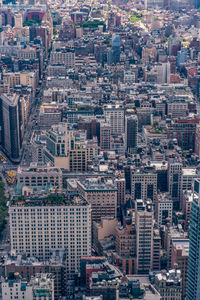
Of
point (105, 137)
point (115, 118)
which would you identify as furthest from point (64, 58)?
point (105, 137)

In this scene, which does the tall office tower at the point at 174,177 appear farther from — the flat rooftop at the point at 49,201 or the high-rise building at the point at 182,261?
the flat rooftop at the point at 49,201

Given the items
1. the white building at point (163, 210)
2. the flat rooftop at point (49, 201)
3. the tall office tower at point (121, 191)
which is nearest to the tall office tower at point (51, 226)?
the flat rooftop at point (49, 201)

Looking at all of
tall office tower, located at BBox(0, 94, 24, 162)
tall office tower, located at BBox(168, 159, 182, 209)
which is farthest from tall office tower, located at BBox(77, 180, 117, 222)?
tall office tower, located at BBox(0, 94, 24, 162)

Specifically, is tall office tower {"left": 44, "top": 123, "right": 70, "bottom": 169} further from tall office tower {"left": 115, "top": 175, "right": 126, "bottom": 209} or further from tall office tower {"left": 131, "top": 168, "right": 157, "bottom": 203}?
tall office tower {"left": 131, "top": 168, "right": 157, "bottom": 203}

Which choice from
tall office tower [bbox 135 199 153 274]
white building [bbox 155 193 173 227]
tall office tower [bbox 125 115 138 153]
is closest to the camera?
tall office tower [bbox 135 199 153 274]

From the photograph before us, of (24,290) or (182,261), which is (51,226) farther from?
(182,261)

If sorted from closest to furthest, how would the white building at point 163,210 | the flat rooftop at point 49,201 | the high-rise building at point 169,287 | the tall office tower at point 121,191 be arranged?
1. the high-rise building at point 169,287
2. the flat rooftop at point 49,201
3. the white building at point 163,210
4. the tall office tower at point 121,191

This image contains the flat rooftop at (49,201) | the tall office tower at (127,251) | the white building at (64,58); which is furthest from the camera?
the white building at (64,58)
